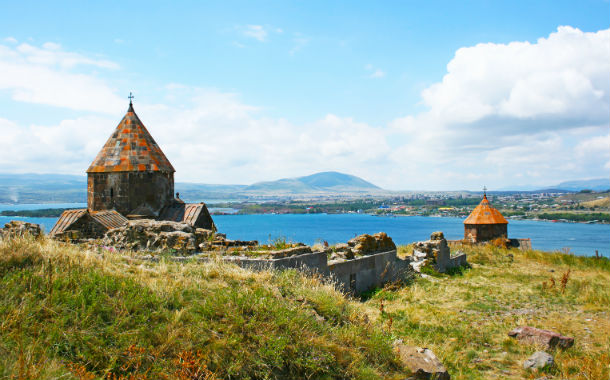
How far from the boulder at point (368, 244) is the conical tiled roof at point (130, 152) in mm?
7647

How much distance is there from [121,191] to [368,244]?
28.4 feet

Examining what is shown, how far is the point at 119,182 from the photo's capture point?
14.2 metres

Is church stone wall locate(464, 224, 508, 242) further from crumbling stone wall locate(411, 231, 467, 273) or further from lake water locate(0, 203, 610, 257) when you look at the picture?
lake water locate(0, 203, 610, 257)

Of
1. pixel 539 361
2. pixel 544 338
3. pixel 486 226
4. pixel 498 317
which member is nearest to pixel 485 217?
pixel 486 226

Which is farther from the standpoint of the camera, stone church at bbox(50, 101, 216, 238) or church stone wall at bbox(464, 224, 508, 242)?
church stone wall at bbox(464, 224, 508, 242)

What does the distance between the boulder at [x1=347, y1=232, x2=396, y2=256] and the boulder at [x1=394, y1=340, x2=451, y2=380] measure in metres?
5.52

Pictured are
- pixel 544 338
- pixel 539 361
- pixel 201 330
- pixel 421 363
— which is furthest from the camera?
pixel 544 338

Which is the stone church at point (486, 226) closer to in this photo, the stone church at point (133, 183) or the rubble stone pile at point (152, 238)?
the stone church at point (133, 183)

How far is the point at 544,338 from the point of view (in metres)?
6.76

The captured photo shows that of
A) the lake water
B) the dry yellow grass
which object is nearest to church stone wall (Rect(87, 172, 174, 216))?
the dry yellow grass

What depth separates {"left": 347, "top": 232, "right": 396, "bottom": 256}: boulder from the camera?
10992 millimetres

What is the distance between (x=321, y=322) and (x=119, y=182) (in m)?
11.5

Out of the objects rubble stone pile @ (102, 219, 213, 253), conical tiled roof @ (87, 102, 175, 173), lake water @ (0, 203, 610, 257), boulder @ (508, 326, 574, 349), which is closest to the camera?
boulder @ (508, 326, 574, 349)

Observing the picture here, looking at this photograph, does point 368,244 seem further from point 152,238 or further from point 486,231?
point 486,231
